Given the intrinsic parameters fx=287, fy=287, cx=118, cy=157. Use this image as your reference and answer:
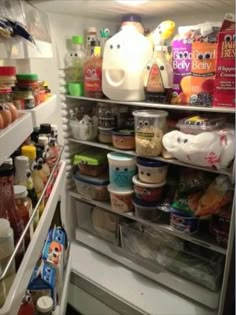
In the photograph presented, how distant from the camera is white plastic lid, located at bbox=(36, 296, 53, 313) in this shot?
0.81 m

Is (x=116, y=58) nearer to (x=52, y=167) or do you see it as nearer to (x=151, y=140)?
(x=151, y=140)

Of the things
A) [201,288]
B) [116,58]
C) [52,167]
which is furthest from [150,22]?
[201,288]

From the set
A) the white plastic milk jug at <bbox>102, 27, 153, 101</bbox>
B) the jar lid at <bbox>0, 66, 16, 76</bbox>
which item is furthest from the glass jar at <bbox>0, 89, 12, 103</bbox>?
the white plastic milk jug at <bbox>102, 27, 153, 101</bbox>

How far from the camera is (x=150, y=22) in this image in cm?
155

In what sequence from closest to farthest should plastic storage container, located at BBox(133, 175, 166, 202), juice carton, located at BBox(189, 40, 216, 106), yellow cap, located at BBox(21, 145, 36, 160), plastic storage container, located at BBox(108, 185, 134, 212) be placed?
yellow cap, located at BBox(21, 145, 36, 160), juice carton, located at BBox(189, 40, 216, 106), plastic storage container, located at BBox(133, 175, 166, 202), plastic storage container, located at BBox(108, 185, 134, 212)

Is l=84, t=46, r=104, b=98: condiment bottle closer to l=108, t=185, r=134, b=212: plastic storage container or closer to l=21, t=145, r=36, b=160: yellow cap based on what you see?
l=108, t=185, r=134, b=212: plastic storage container

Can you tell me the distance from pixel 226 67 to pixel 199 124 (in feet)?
0.80

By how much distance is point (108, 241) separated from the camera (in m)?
1.70

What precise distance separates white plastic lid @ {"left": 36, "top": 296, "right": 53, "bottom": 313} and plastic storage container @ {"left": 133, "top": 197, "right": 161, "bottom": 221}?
0.70 m

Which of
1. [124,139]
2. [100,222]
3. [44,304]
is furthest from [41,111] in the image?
[100,222]

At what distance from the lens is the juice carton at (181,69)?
1.21 metres

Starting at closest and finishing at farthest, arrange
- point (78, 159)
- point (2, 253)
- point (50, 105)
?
point (2, 253)
point (50, 105)
point (78, 159)

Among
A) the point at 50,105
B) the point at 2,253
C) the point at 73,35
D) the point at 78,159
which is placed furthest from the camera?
the point at 78,159

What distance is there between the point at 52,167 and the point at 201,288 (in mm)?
947
